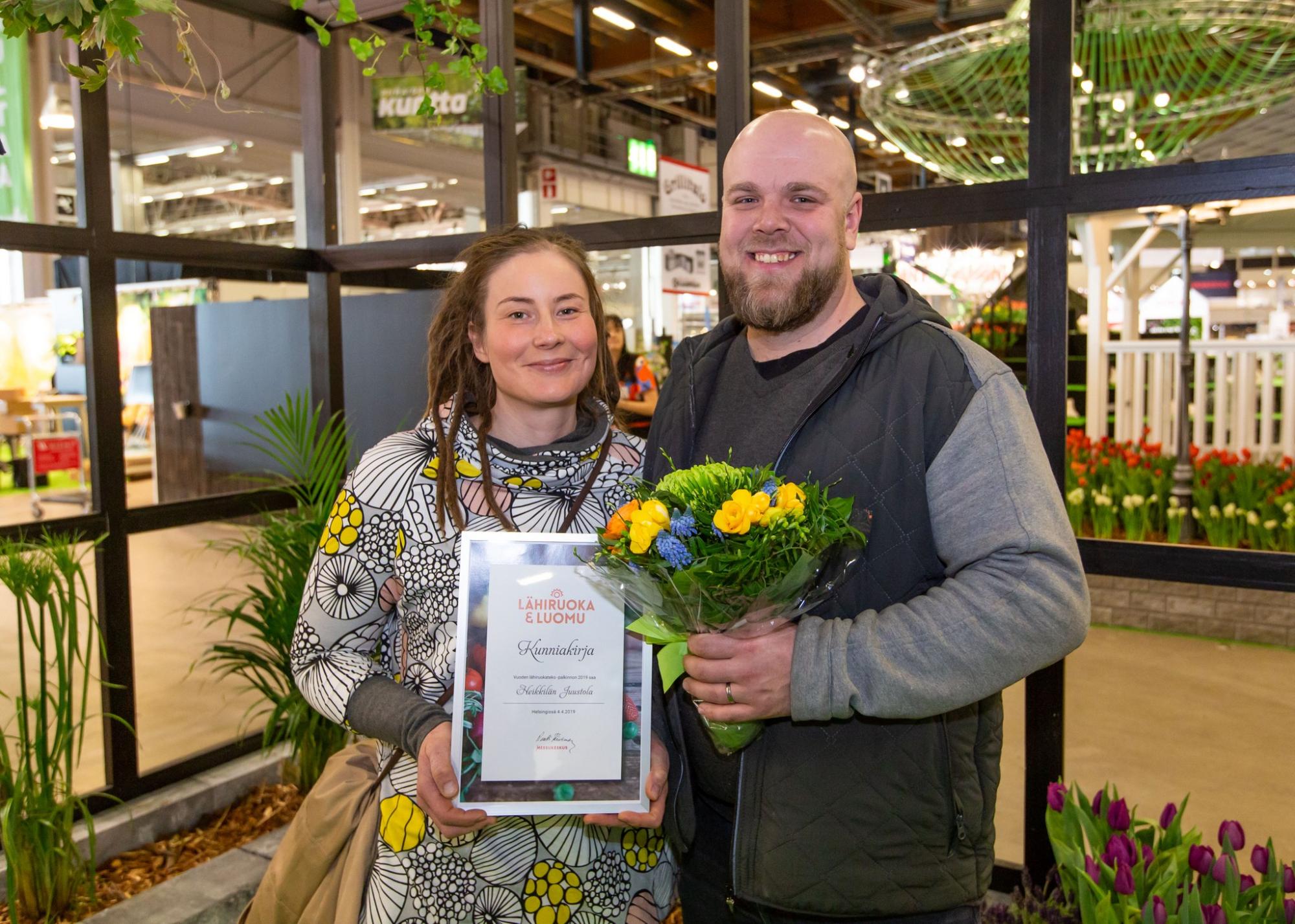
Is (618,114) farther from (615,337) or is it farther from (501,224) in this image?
(501,224)

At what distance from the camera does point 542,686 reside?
4.74 feet

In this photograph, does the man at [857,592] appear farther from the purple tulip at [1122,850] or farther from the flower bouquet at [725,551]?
the purple tulip at [1122,850]

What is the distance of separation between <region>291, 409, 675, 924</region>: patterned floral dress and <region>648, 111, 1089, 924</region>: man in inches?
5.6

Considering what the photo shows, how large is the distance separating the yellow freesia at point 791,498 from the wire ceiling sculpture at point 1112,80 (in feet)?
6.17

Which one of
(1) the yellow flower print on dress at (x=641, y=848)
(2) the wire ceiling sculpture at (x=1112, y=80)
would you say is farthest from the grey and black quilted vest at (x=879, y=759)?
(2) the wire ceiling sculpture at (x=1112, y=80)

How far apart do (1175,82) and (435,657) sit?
3256 millimetres

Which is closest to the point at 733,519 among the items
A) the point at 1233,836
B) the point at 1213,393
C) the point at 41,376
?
the point at 1233,836

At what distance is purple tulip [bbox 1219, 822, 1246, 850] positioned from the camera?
1840 mm

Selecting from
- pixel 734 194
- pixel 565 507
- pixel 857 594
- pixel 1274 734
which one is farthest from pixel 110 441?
pixel 1274 734

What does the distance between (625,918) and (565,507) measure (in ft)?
2.17

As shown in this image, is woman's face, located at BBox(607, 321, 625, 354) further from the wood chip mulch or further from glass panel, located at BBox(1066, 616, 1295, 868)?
the wood chip mulch

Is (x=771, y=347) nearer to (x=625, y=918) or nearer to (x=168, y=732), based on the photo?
(x=625, y=918)

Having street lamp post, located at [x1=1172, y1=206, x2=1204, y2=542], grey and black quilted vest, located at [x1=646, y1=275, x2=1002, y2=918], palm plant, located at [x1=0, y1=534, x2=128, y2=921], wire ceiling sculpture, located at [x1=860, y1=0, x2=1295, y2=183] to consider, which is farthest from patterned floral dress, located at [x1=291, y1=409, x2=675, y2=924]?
street lamp post, located at [x1=1172, y1=206, x2=1204, y2=542]

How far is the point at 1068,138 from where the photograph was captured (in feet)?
7.57
